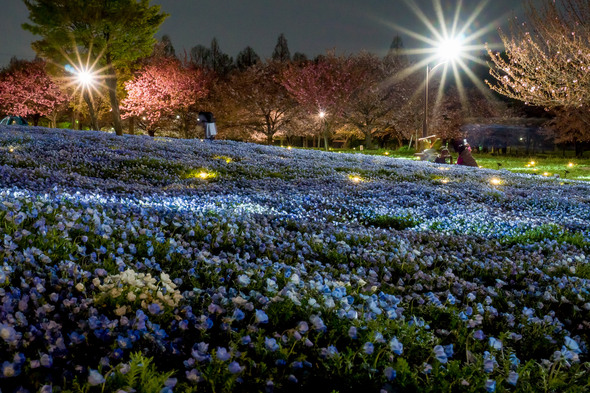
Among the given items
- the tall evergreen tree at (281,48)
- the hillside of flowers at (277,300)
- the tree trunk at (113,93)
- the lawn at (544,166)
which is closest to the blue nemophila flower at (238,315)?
the hillside of flowers at (277,300)

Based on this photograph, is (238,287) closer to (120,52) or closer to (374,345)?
(374,345)

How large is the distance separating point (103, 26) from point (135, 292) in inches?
1139

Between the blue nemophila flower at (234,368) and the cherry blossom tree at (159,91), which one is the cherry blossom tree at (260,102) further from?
the blue nemophila flower at (234,368)

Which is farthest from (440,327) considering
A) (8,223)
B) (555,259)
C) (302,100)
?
(302,100)

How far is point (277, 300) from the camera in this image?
305cm

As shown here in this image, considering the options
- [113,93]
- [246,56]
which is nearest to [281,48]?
[246,56]

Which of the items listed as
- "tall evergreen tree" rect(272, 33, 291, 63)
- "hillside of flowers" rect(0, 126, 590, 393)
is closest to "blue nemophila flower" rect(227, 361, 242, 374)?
"hillside of flowers" rect(0, 126, 590, 393)

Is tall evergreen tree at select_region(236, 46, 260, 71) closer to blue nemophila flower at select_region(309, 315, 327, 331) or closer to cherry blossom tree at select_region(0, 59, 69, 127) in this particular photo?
cherry blossom tree at select_region(0, 59, 69, 127)

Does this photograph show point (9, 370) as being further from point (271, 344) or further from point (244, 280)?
point (244, 280)

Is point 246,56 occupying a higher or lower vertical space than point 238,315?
higher

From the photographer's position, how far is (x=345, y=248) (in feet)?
17.6

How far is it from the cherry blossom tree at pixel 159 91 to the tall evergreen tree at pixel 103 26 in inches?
969

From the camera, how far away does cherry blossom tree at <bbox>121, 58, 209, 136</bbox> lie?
54531mm

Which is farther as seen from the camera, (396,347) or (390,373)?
(396,347)
